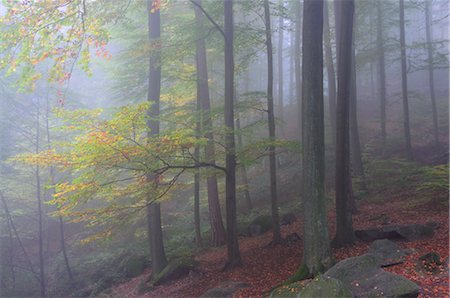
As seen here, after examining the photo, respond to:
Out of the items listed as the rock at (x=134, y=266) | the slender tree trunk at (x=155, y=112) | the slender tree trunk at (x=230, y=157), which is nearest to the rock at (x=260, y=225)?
the slender tree trunk at (x=230, y=157)

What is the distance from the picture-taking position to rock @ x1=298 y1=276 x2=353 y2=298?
488 cm

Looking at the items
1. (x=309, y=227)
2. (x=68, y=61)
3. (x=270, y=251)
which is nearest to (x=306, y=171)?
(x=309, y=227)

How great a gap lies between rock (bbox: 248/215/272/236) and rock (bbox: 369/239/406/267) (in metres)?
5.83

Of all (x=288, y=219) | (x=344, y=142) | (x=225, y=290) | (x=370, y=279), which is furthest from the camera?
(x=288, y=219)

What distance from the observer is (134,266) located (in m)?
13.6

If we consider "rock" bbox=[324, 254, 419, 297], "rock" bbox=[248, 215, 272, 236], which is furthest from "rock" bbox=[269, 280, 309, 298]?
"rock" bbox=[248, 215, 272, 236]

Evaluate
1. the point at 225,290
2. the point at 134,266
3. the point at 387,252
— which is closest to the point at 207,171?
the point at 225,290

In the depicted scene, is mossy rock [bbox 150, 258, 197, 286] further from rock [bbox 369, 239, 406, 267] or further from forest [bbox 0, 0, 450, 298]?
rock [bbox 369, 239, 406, 267]

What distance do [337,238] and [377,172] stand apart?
7.11 m

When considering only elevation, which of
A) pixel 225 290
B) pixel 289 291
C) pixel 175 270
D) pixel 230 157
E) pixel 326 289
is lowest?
pixel 175 270

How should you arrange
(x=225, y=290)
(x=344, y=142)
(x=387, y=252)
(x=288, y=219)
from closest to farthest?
(x=387, y=252), (x=225, y=290), (x=344, y=142), (x=288, y=219)

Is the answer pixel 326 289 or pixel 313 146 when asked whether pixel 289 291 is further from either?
pixel 313 146

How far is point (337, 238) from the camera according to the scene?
8570 millimetres

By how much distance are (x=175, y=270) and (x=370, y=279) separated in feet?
22.6
